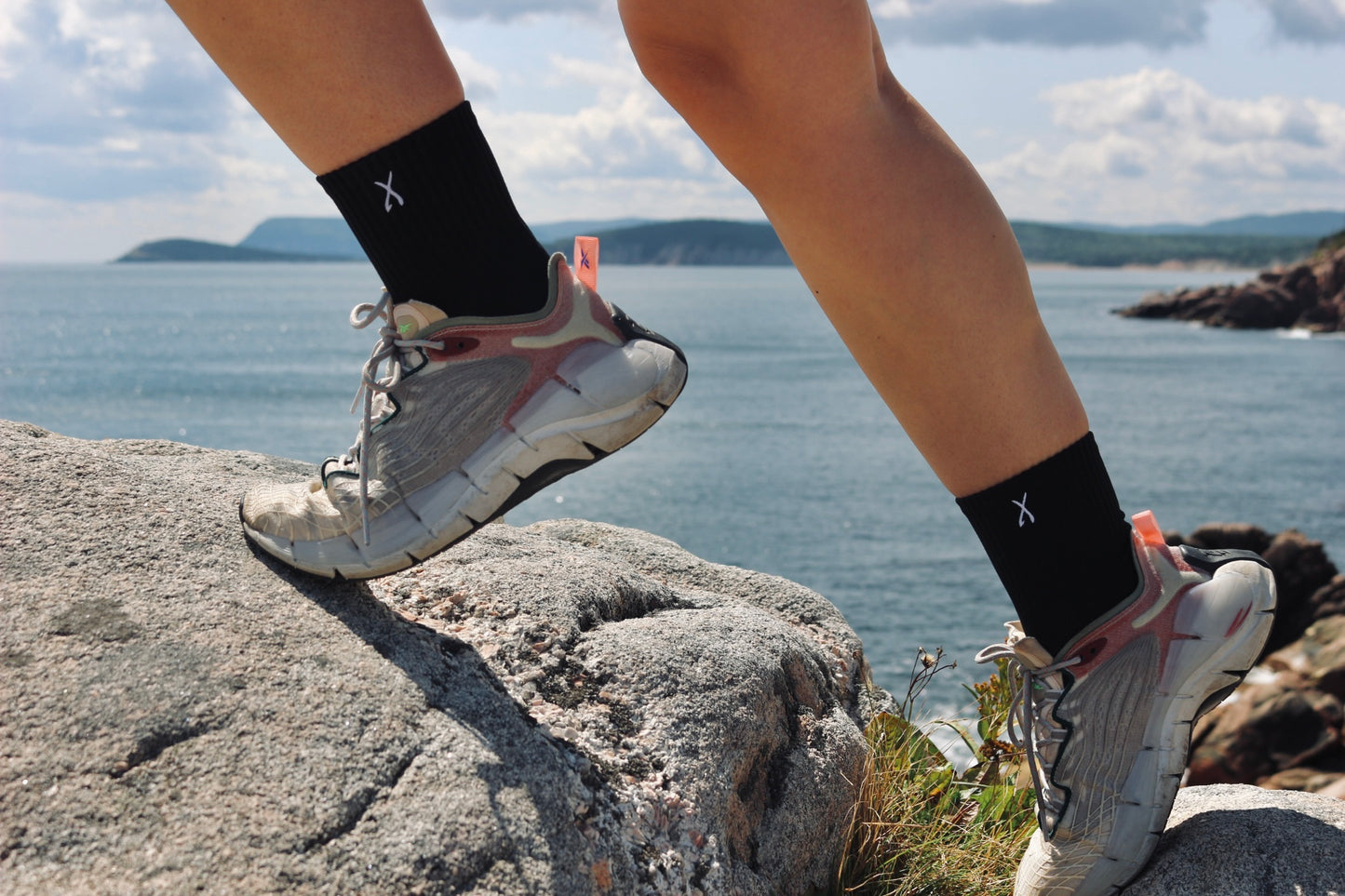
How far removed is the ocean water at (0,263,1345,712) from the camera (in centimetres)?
2108

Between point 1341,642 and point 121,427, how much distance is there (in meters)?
35.2

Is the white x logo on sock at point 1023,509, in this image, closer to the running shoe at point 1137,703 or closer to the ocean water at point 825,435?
the running shoe at point 1137,703

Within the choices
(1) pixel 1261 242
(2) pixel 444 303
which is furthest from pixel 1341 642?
(1) pixel 1261 242

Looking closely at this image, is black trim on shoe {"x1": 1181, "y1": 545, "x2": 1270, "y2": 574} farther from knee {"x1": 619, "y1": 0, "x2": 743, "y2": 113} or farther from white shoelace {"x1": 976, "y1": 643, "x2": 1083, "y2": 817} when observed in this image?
knee {"x1": 619, "y1": 0, "x2": 743, "y2": 113}

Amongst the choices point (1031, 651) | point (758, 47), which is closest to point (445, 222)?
point (758, 47)

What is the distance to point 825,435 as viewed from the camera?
36031mm

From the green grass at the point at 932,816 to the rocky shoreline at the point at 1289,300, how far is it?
6842 cm

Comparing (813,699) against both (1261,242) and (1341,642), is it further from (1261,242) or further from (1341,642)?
(1261,242)

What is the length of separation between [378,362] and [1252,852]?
1739 millimetres

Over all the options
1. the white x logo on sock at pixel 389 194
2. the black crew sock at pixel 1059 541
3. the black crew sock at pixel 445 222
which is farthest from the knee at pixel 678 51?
the black crew sock at pixel 1059 541

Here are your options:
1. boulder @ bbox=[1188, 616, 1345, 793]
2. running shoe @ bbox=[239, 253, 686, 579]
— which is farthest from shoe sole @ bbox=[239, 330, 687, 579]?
boulder @ bbox=[1188, 616, 1345, 793]

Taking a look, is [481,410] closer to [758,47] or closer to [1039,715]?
[758,47]

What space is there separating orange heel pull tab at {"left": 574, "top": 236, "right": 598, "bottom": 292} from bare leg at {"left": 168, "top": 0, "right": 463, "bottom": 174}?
404mm

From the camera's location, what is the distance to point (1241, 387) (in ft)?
162
